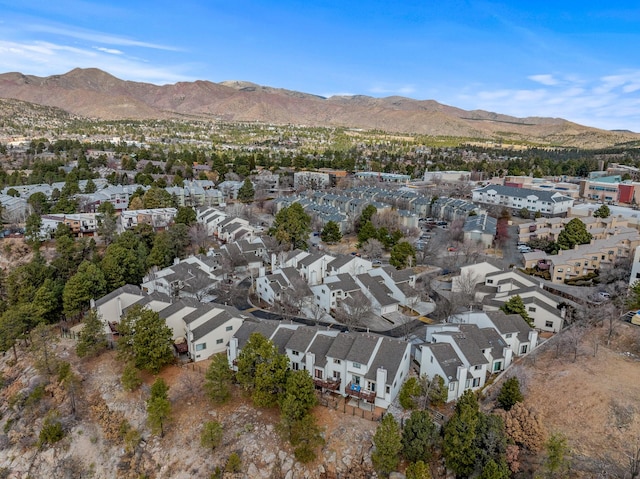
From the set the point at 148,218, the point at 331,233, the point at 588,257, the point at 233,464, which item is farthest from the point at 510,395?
the point at 148,218

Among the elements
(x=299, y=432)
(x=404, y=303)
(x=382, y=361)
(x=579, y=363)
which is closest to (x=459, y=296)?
(x=404, y=303)

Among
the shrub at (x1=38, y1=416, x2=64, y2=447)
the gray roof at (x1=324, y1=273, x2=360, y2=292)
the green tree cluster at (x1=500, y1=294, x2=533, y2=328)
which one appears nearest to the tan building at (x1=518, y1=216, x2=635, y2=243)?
the green tree cluster at (x1=500, y1=294, x2=533, y2=328)

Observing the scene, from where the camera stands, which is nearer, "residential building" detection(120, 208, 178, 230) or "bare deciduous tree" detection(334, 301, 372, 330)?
"bare deciduous tree" detection(334, 301, 372, 330)

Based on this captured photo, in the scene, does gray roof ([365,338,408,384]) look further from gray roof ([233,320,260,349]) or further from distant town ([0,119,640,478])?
gray roof ([233,320,260,349])

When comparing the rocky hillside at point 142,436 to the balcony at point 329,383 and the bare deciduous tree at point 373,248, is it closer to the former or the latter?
the balcony at point 329,383

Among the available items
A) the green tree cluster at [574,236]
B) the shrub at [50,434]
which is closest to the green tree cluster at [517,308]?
the green tree cluster at [574,236]
